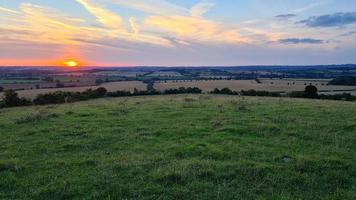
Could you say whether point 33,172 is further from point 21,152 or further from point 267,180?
point 267,180

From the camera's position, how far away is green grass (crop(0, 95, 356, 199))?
25.2 feet

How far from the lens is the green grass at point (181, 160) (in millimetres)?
7676

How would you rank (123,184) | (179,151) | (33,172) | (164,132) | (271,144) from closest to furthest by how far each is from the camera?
(123,184), (33,172), (179,151), (271,144), (164,132)

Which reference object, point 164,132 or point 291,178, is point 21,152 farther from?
point 291,178

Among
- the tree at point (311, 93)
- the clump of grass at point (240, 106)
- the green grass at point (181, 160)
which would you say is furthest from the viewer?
the tree at point (311, 93)

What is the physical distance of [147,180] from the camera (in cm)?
830

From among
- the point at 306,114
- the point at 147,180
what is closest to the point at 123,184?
the point at 147,180

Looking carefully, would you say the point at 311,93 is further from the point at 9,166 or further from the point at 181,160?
the point at 9,166

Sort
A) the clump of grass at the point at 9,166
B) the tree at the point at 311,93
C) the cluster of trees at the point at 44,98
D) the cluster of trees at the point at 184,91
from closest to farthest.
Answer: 1. the clump of grass at the point at 9,166
2. the cluster of trees at the point at 44,98
3. the tree at the point at 311,93
4. the cluster of trees at the point at 184,91

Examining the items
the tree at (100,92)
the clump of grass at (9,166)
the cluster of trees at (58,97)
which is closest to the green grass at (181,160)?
the clump of grass at (9,166)

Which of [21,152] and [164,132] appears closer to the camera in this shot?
[21,152]

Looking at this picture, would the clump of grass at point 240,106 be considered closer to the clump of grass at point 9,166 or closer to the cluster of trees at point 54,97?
the clump of grass at point 9,166

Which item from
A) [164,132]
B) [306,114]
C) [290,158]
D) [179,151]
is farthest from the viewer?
[306,114]

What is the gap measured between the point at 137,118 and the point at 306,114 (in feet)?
33.4
